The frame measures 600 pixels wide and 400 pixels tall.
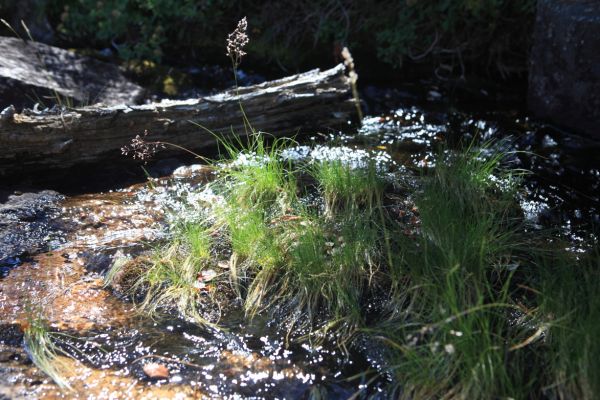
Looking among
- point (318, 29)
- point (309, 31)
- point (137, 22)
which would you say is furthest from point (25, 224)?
point (309, 31)

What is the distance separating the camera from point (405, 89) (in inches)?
283

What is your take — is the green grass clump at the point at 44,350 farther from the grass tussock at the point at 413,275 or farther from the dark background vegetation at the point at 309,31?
the dark background vegetation at the point at 309,31

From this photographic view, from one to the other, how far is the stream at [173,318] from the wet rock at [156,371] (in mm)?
32

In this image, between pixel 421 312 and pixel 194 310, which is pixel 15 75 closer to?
pixel 194 310

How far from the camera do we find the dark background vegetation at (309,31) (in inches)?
291

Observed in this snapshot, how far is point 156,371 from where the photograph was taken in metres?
3.10

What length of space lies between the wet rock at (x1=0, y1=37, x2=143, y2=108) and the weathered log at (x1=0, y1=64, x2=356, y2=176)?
117cm

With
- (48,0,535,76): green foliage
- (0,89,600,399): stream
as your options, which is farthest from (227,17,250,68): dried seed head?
(48,0,535,76): green foliage

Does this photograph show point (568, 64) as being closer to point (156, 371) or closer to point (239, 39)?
point (239, 39)

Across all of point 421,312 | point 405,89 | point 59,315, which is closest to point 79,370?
point 59,315

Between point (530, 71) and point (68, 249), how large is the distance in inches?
193

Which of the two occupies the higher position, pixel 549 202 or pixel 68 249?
pixel 68 249

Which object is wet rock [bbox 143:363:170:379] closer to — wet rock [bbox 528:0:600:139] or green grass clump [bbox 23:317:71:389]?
green grass clump [bbox 23:317:71:389]

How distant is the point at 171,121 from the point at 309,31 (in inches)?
143
